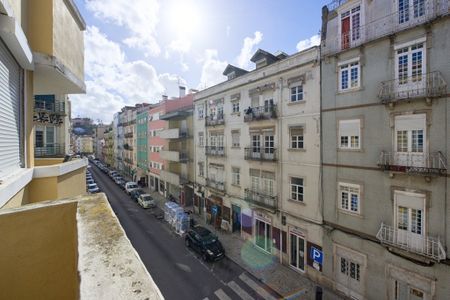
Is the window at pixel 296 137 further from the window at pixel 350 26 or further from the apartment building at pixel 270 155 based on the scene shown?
the window at pixel 350 26

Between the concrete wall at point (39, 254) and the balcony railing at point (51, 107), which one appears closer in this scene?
the concrete wall at point (39, 254)

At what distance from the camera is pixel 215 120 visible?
21172 millimetres

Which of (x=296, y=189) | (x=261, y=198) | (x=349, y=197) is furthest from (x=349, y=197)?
(x=261, y=198)

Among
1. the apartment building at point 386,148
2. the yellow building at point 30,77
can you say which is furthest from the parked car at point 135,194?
the apartment building at point 386,148

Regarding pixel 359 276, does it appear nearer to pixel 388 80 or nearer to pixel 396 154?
pixel 396 154

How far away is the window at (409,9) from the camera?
9.47 metres

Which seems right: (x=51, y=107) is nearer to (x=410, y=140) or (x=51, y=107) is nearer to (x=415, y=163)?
(x=410, y=140)

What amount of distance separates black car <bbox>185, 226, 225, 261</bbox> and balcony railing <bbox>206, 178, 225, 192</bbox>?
4.38 metres

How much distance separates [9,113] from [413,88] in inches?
543

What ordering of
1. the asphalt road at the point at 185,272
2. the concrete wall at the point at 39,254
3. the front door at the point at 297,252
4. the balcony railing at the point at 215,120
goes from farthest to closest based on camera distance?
the balcony railing at the point at 215,120, the front door at the point at 297,252, the asphalt road at the point at 185,272, the concrete wall at the point at 39,254

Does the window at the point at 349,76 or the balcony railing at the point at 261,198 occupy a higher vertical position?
the window at the point at 349,76

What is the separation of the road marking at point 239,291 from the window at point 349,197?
701 cm

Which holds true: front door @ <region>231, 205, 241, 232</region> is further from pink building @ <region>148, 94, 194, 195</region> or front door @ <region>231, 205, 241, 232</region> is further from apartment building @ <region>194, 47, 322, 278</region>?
pink building @ <region>148, 94, 194, 195</region>

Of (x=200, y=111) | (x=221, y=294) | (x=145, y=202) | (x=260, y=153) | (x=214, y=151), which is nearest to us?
(x=221, y=294)
